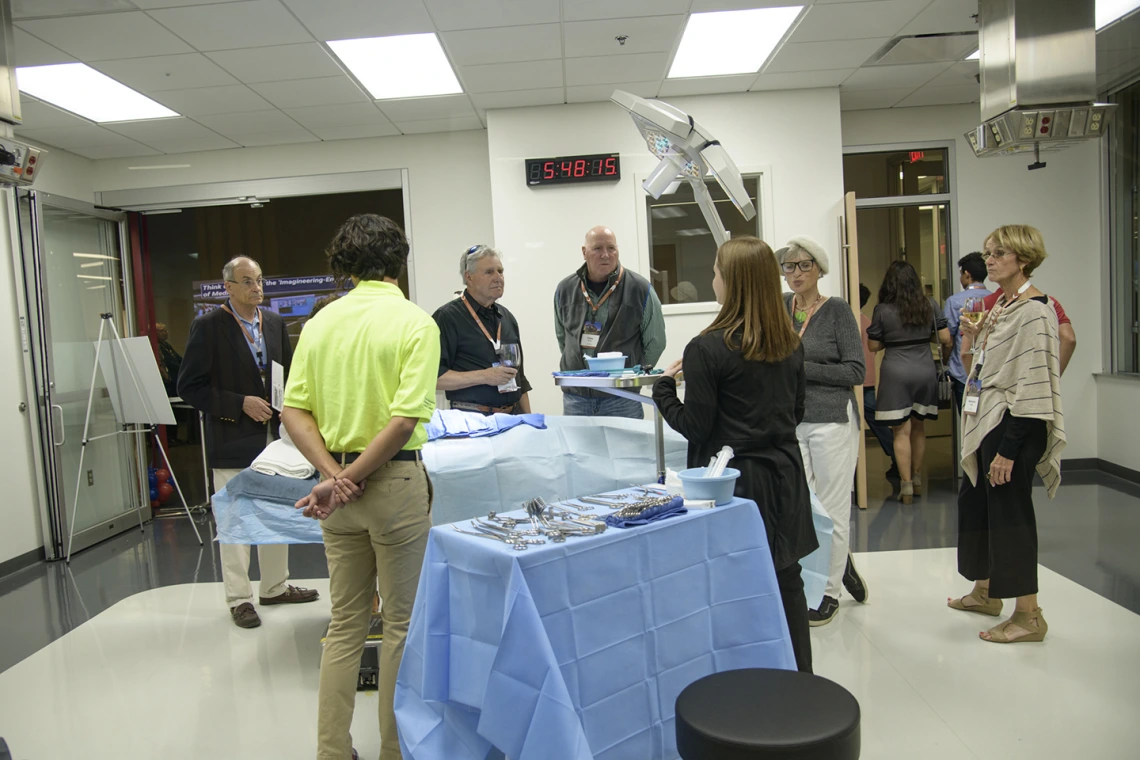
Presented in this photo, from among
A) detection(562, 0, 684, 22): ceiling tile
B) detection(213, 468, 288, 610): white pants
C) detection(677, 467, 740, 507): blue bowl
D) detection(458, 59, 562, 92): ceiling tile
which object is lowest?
detection(213, 468, 288, 610): white pants

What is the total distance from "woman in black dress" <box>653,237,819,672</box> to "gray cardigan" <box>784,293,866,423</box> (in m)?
0.85

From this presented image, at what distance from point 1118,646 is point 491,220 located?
4.68 meters

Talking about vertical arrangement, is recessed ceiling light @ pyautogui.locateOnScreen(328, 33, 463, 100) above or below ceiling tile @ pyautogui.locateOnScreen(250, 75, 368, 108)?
above

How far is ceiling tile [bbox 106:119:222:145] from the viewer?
536cm

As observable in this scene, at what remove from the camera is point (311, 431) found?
2.19 metres

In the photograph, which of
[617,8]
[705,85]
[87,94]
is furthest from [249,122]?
[705,85]

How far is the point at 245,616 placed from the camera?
3.61 m

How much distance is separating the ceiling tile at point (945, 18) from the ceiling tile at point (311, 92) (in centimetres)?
317

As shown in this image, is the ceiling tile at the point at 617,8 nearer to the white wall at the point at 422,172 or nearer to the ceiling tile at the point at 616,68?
the ceiling tile at the point at 616,68

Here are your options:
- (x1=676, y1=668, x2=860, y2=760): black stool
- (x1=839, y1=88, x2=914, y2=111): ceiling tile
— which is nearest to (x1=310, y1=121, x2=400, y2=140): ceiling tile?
(x1=839, y1=88, x2=914, y2=111): ceiling tile

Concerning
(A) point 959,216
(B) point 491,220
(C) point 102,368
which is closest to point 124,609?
(C) point 102,368

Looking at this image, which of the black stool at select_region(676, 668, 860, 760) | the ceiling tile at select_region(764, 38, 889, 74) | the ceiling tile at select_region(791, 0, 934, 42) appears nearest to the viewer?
the black stool at select_region(676, 668, 860, 760)

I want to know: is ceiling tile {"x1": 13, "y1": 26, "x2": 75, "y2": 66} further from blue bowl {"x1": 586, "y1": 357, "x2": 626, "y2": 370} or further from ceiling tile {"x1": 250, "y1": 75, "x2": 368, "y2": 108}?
blue bowl {"x1": 586, "y1": 357, "x2": 626, "y2": 370}

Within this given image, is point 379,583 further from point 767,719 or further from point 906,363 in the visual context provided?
point 906,363
